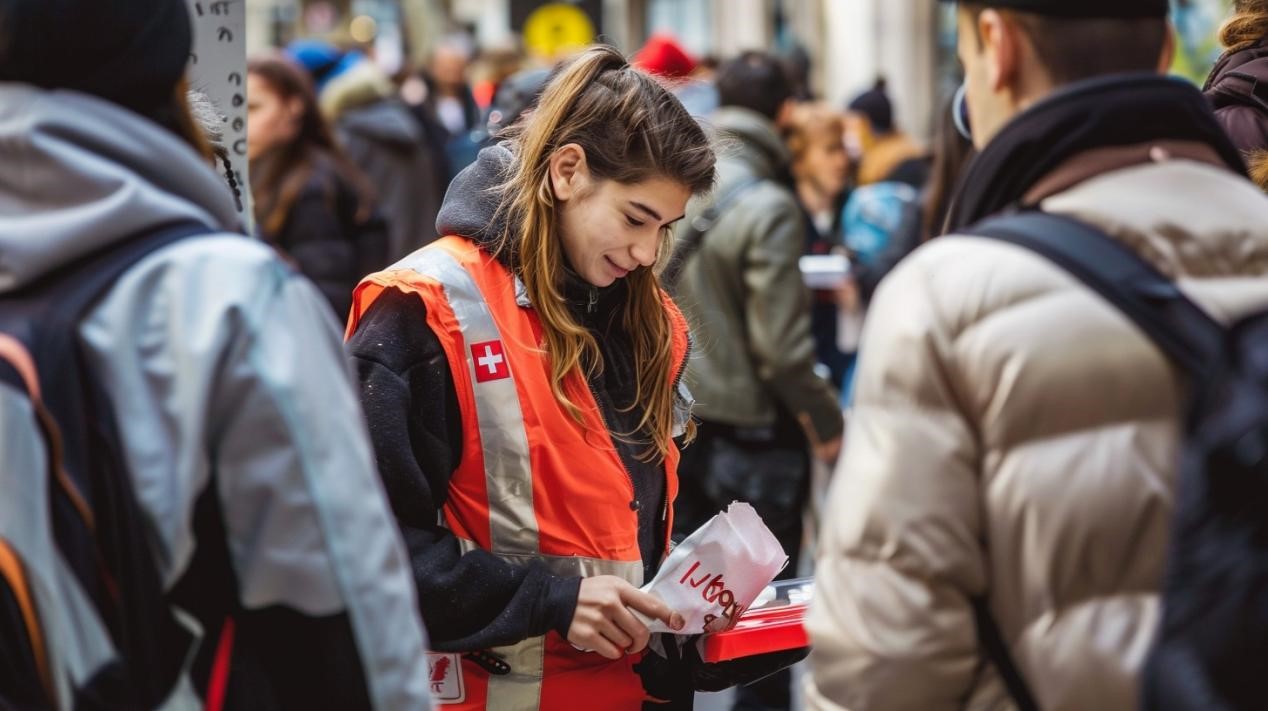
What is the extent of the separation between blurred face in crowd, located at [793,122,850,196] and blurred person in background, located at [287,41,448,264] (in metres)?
2.10

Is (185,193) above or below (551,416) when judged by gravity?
above

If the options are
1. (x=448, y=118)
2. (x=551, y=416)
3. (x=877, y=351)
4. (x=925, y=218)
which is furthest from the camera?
(x=448, y=118)

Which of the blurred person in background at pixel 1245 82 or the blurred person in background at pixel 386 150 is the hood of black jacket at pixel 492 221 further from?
the blurred person in background at pixel 386 150

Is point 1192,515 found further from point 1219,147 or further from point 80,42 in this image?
point 80,42

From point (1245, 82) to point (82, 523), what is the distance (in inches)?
96.7

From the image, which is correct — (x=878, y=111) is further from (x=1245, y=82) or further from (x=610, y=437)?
(x=610, y=437)

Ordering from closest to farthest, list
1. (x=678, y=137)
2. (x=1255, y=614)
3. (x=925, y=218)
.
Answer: (x=1255, y=614) → (x=678, y=137) → (x=925, y=218)

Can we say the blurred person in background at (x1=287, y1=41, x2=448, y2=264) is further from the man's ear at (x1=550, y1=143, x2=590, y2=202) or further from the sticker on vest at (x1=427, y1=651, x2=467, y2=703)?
the sticker on vest at (x1=427, y1=651, x2=467, y2=703)

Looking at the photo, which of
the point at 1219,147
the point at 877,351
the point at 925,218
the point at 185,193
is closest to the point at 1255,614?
the point at 877,351

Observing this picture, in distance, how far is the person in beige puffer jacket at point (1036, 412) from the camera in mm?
1730

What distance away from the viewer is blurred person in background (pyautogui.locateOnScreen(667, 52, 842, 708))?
518 cm

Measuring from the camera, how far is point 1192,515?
1.61m

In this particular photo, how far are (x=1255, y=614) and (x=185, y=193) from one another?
1223 millimetres

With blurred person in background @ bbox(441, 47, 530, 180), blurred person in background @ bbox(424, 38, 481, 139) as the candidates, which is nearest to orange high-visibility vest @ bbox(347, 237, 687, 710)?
blurred person in background @ bbox(441, 47, 530, 180)
